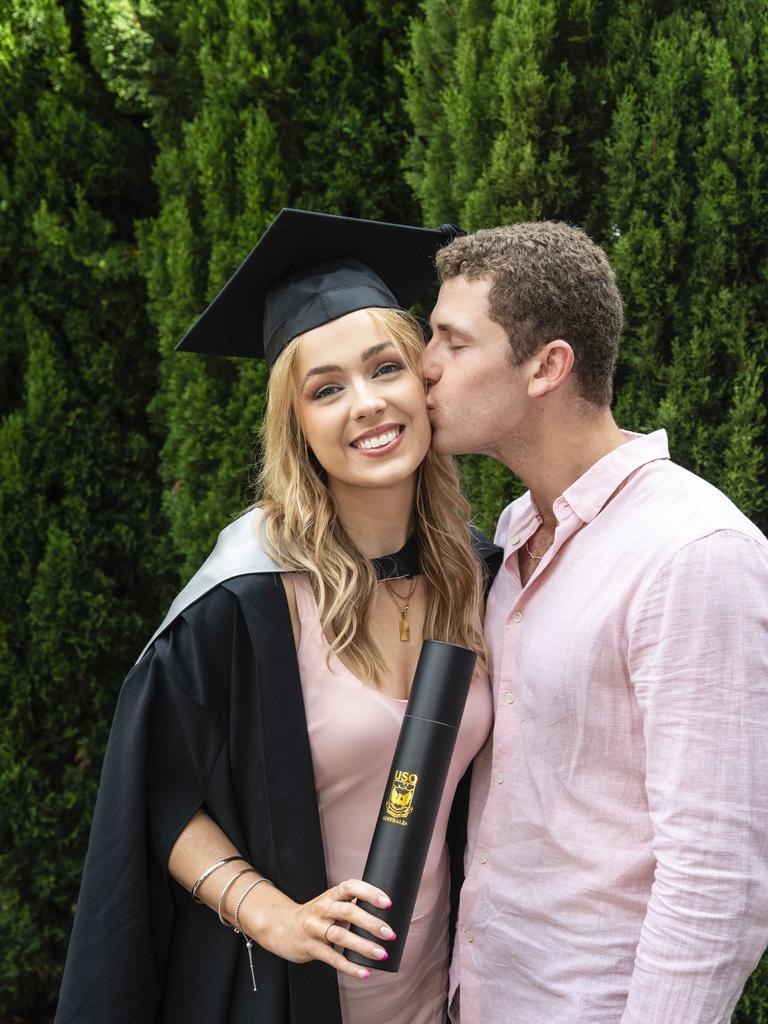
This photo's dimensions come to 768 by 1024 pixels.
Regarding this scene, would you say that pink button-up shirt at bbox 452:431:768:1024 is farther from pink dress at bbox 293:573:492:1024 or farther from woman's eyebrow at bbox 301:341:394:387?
woman's eyebrow at bbox 301:341:394:387

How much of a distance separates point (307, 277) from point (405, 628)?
0.92 m

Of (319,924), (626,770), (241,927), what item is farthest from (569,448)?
(241,927)

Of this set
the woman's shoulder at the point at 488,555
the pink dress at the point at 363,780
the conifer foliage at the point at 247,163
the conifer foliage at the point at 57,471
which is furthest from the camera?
the conifer foliage at the point at 57,471

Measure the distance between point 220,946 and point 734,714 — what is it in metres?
1.27

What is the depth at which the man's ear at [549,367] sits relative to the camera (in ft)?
7.38

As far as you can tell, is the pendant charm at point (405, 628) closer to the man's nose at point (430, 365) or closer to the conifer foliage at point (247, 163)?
the man's nose at point (430, 365)

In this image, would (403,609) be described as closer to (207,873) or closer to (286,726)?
(286,726)

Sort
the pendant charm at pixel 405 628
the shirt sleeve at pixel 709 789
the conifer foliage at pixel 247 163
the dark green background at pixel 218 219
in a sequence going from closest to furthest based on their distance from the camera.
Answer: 1. the shirt sleeve at pixel 709 789
2. the pendant charm at pixel 405 628
3. the dark green background at pixel 218 219
4. the conifer foliage at pixel 247 163

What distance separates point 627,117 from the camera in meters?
3.02

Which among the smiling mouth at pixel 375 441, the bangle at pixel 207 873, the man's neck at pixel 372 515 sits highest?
the smiling mouth at pixel 375 441

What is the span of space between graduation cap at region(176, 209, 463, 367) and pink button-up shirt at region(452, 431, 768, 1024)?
0.75 meters

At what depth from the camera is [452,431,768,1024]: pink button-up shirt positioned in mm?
1793

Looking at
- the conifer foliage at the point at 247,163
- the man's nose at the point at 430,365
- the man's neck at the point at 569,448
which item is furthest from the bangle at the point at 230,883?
the conifer foliage at the point at 247,163

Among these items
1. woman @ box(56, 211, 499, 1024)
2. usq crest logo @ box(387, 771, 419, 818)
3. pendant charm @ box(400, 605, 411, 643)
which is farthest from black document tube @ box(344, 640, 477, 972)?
pendant charm @ box(400, 605, 411, 643)
